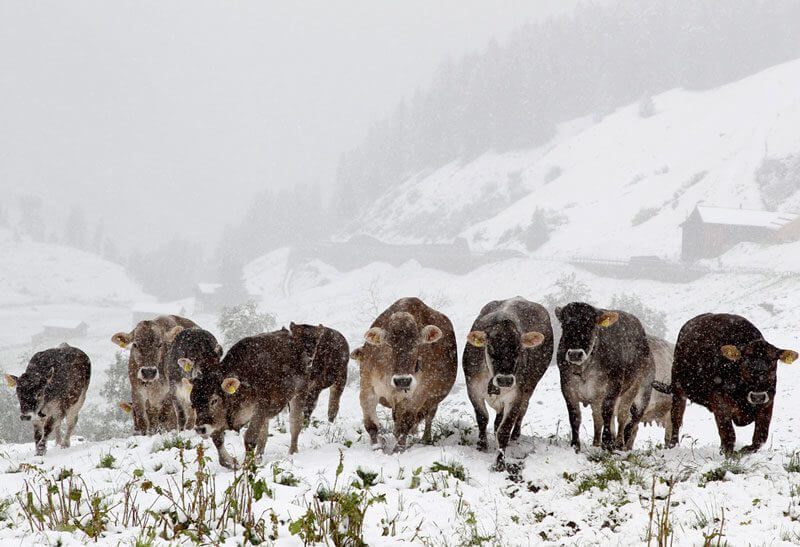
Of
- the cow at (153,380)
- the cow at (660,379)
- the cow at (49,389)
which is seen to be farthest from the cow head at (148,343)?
the cow at (660,379)

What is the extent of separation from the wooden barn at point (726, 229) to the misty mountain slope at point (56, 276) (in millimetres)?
112638

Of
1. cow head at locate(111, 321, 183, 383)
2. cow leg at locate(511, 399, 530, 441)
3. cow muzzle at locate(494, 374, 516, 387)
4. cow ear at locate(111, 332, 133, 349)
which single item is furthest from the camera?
cow ear at locate(111, 332, 133, 349)

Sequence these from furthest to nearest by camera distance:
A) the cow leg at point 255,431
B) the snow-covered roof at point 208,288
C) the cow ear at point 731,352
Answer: the snow-covered roof at point 208,288 → the cow leg at point 255,431 → the cow ear at point 731,352

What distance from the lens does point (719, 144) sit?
88688 mm

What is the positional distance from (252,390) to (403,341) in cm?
221

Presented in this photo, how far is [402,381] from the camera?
276 inches

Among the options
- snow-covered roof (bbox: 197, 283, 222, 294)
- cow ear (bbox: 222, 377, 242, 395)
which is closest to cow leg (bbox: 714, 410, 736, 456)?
cow ear (bbox: 222, 377, 242, 395)

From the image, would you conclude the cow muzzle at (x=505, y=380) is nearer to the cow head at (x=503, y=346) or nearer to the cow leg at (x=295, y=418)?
the cow head at (x=503, y=346)

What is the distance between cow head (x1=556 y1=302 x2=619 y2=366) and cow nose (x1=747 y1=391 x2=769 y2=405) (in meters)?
1.80

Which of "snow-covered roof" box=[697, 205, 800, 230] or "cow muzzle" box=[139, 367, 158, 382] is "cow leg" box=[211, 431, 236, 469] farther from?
"snow-covered roof" box=[697, 205, 800, 230]

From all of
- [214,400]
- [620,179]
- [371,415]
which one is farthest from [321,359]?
[620,179]

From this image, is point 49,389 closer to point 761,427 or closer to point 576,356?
point 576,356

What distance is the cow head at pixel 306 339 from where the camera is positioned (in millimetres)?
8365

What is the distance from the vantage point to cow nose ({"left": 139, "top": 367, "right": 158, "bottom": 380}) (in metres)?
9.88
